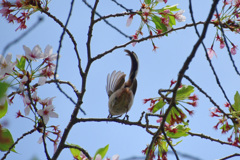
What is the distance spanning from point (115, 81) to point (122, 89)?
0.26m

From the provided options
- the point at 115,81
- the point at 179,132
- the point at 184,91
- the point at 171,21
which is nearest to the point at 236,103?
the point at 184,91

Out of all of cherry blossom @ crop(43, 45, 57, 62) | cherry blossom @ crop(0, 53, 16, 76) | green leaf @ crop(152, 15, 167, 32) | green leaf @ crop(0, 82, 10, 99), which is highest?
green leaf @ crop(152, 15, 167, 32)

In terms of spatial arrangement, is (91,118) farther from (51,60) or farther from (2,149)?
(2,149)

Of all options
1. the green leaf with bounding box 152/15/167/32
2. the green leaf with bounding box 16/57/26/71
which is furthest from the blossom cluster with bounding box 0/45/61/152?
the green leaf with bounding box 152/15/167/32

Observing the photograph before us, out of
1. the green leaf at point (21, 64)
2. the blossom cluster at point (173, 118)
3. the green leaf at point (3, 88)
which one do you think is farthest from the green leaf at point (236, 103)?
the green leaf at point (3, 88)

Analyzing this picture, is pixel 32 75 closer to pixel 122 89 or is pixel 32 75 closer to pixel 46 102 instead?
pixel 46 102

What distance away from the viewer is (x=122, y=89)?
3.77m

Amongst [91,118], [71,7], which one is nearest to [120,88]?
[91,118]

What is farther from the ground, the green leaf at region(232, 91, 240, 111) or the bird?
the bird

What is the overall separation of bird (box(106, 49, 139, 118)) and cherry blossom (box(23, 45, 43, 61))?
1.39 meters

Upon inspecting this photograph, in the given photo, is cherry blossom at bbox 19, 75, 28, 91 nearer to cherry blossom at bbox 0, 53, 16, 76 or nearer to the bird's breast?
cherry blossom at bbox 0, 53, 16, 76

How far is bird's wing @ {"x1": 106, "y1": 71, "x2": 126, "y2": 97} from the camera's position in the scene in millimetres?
3897

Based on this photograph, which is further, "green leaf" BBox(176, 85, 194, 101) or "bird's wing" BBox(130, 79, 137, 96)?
"bird's wing" BBox(130, 79, 137, 96)

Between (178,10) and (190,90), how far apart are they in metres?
0.98
